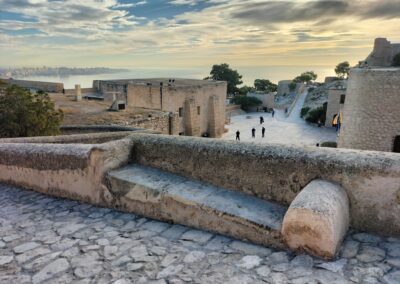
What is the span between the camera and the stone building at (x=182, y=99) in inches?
1036

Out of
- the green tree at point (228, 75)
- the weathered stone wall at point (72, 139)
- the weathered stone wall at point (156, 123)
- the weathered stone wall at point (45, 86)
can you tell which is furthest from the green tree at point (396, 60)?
the weathered stone wall at point (72, 139)

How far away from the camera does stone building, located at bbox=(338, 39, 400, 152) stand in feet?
45.9

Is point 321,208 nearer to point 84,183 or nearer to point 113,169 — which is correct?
point 113,169

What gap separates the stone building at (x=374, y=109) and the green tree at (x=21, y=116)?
12.9 m

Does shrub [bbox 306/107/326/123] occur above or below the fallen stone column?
below

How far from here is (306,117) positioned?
38.8 meters

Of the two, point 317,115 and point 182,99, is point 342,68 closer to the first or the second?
point 317,115

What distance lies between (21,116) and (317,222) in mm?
9713

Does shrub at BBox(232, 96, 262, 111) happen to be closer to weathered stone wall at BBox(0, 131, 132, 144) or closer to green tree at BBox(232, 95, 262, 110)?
green tree at BBox(232, 95, 262, 110)

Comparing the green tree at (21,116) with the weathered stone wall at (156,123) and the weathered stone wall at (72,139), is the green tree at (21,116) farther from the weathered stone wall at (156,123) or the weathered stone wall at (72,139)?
the weathered stone wall at (156,123)

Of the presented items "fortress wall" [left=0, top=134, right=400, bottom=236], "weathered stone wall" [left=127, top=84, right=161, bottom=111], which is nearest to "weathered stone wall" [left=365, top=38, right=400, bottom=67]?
"weathered stone wall" [left=127, top=84, right=161, bottom=111]

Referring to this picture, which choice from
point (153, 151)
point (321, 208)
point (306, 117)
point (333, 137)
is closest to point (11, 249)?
point (153, 151)

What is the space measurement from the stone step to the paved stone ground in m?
19.4

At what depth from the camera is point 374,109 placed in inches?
574
